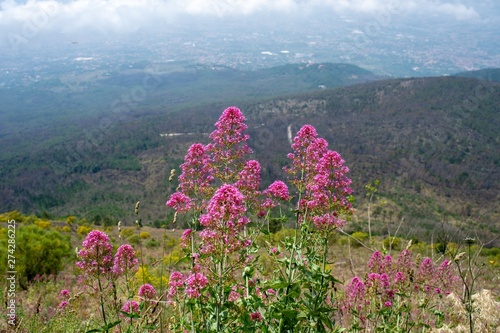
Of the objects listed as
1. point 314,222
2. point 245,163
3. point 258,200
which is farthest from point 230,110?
point 314,222

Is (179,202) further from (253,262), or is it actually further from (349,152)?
(349,152)

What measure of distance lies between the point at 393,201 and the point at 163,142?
3175 inches

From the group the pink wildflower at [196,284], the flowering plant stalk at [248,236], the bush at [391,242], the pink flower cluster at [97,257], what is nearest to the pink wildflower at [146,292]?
the flowering plant stalk at [248,236]

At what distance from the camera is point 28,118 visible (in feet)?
629

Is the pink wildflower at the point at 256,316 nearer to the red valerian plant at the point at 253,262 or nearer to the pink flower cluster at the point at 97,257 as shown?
Answer: the red valerian plant at the point at 253,262

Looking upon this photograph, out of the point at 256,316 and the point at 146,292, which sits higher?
the point at 256,316

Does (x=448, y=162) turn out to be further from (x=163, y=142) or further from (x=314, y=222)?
(x=314, y=222)

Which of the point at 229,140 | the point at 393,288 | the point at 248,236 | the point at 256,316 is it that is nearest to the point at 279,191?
the point at 248,236

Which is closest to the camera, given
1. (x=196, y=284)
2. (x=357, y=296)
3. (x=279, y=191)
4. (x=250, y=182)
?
(x=196, y=284)

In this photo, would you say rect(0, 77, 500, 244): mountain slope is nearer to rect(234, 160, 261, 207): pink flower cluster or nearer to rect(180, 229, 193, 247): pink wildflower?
rect(234, 160, 261, 207): pink flower cluster

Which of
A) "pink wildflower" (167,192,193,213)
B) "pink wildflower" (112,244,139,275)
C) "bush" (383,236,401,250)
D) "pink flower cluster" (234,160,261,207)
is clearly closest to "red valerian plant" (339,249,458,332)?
"bush" (383,236,401,250)

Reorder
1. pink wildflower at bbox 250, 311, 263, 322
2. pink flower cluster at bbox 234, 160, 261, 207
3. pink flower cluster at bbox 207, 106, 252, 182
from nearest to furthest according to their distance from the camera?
pink wildflower at bbox 250, 311, 263, 322 < pink flower cluster at bbox 234, 160, 261, 207 < pink flower cluster at bbox 207, 106, 252, 182

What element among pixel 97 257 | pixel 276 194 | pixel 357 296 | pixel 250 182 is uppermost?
pixel 250 182

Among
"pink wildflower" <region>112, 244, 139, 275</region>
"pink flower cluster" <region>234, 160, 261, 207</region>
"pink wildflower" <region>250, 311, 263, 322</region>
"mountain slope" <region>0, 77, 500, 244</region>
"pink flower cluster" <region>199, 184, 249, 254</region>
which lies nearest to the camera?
"pink flower cluster" <region>199, 184, 249, 254</region>
